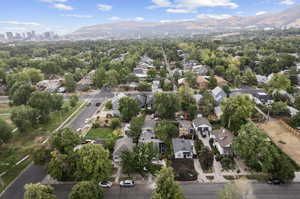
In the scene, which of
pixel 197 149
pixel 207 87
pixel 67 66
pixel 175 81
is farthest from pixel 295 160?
pixel 67 66

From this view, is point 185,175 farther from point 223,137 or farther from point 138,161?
point 223,137

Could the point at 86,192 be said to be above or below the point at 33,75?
below

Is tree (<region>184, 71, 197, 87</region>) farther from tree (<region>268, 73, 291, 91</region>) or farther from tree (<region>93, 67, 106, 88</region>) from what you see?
tree (<region>93, 67, 106, 88</region>)

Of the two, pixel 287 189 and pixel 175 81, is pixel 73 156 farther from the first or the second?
pixel 175 81

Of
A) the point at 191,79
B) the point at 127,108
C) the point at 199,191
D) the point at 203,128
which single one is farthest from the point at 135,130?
the point at 191,79

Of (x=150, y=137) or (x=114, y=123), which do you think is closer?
(x=150, y=137)

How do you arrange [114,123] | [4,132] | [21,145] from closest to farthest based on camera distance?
[4,132] → [21,145] → [114,123]

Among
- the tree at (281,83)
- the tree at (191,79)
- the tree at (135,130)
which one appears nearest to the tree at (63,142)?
the tree at (135,130)
